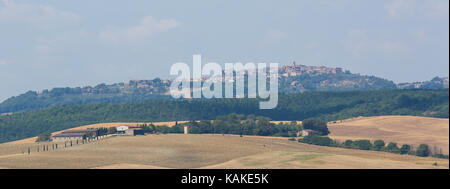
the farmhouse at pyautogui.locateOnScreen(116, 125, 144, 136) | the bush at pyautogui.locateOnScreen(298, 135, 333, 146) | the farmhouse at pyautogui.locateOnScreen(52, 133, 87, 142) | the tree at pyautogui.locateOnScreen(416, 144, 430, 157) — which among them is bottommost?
the tree at pyautogui.locateOnScreen(416, 144, 430, 157)

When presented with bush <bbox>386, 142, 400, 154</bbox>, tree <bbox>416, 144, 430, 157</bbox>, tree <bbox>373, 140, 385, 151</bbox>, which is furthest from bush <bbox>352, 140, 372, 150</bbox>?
tree <bbox>416, 144, 430, 157</bbox>

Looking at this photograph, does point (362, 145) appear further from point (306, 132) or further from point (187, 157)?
point (187, 157)

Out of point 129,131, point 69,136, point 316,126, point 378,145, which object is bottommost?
point 378,145

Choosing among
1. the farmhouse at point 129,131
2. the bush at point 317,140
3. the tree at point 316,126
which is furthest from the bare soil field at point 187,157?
the tree at point 316,126

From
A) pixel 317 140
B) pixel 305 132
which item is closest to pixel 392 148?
pixel 317 140

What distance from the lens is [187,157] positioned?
109688mm

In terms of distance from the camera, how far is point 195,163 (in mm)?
101125

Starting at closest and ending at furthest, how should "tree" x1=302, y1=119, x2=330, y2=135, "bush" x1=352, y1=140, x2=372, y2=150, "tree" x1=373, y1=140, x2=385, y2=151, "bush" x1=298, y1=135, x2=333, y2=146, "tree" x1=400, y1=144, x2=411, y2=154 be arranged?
1. "tree" x1=400, y1=144, x2=411, y2=154
2. "tree" x1=373, y1=140, x2=385, y2=151
3. "bush" x1=352, y1=140, x2=372, y2=150
4. "bush" x1=298, y1=135, x2=333, y2=146
5. "tree" x1=302, y1=119, x2=330, y2=135

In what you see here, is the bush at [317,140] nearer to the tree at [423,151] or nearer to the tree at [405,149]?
the tree at [405,149]

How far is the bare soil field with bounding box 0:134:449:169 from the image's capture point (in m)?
92.7

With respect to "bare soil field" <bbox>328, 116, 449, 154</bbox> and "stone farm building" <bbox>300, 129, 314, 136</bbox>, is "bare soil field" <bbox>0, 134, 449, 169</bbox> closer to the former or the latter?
"bare soil field" <bbox>328, 116, 449, 154</bbox>

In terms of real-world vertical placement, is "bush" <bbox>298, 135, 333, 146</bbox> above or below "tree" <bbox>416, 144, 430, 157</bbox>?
above

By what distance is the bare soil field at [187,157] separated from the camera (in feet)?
304
